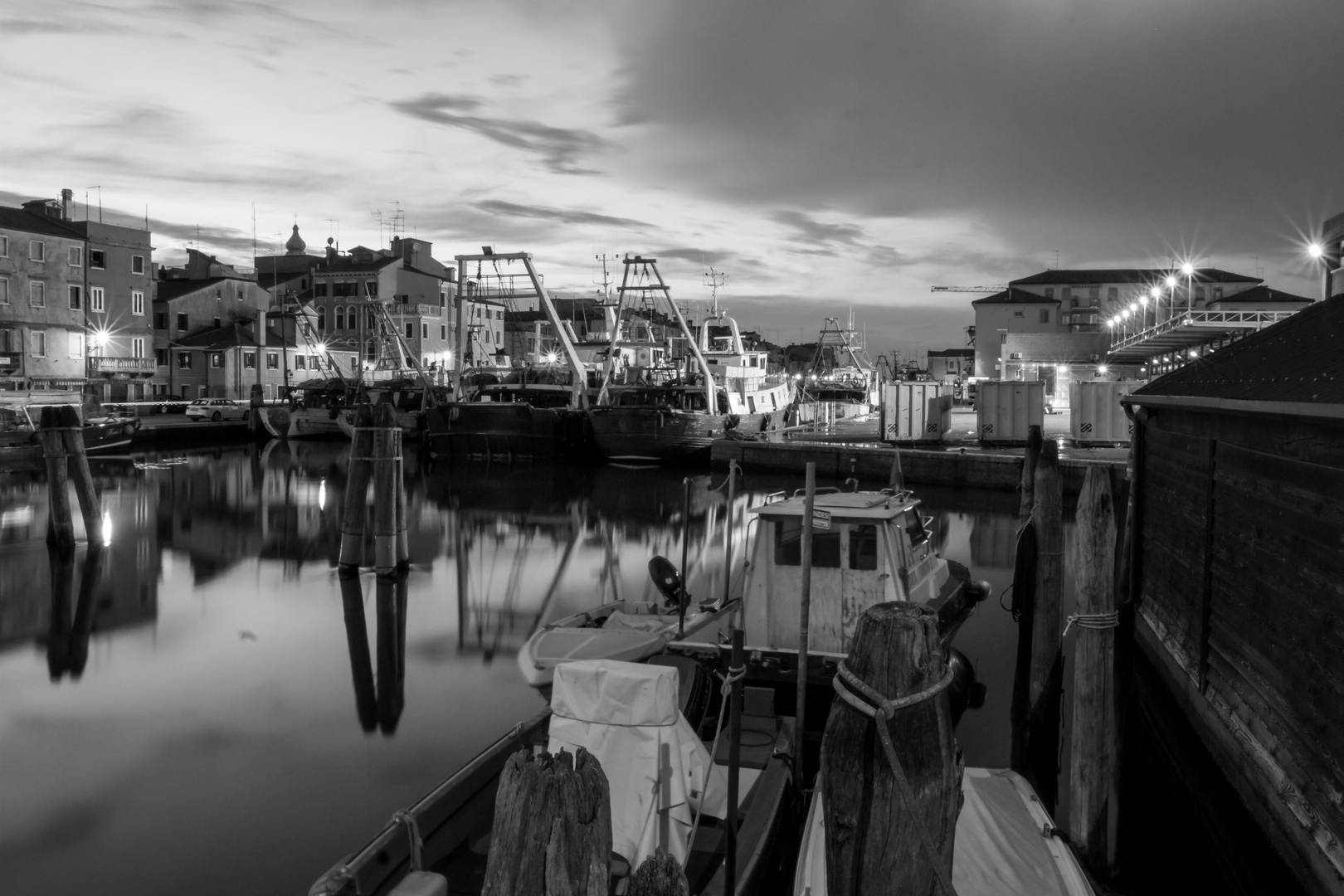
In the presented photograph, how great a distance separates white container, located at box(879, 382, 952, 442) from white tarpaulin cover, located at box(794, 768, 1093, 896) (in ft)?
98.3

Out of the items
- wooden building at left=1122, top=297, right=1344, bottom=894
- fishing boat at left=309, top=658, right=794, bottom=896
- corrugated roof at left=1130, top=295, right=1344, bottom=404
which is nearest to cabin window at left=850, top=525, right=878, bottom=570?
wooden building at left=1122, top=297, right=1344, bottom=894

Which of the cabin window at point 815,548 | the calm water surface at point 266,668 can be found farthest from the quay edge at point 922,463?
the cabin window at point 815,548

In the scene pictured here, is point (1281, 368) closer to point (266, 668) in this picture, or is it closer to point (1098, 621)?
point (1098, 621)

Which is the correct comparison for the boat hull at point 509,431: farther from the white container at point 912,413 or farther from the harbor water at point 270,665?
the white container at point 912,413

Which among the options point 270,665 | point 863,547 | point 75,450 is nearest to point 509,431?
point 75,450

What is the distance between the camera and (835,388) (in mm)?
77938

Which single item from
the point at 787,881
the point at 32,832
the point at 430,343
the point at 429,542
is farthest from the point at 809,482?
Result: the point at 430,343

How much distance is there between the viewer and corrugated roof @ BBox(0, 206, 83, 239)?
168ft

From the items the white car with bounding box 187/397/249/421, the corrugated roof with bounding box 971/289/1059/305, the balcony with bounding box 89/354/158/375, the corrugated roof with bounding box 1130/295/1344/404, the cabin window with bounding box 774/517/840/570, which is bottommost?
the cabin window with bounding box 774/517/840/570

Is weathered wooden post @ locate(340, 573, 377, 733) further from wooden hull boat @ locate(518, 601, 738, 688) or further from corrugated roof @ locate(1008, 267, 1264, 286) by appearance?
corrugated roof @ locate(1008, 267, 1264, 286)

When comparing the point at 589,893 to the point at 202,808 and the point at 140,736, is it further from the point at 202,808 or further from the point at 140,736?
the point at 140,736

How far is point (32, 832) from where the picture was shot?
873 cm

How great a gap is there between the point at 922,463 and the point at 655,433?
39.1 ft

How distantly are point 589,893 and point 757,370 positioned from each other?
48720 millimetres
